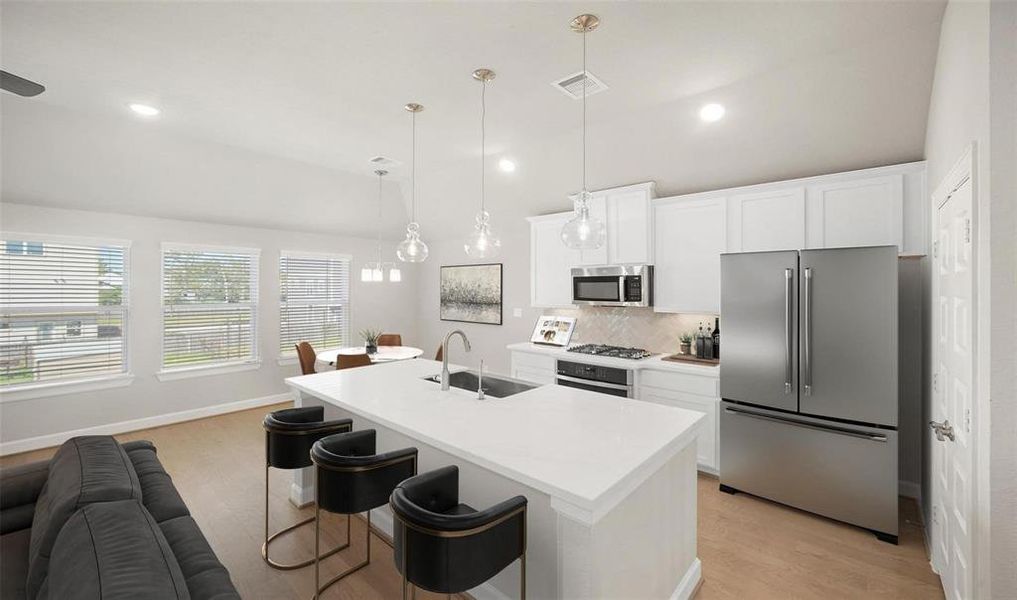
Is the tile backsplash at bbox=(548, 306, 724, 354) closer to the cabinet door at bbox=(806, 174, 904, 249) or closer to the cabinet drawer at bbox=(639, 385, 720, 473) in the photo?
the cabinet drawer at bbox=(639, 385, 720, 473)

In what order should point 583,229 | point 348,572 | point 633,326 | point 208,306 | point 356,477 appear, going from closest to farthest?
point 356,477 < point 348,572 < point 583,229 < point 633,326 < point 208,306

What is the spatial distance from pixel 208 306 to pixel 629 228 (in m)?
5.11

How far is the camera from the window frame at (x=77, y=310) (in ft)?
13.6

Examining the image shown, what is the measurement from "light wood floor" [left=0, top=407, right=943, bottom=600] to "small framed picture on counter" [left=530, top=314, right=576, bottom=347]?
203 cm

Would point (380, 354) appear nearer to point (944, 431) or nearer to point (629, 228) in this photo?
point (629, 228)

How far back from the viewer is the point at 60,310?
14.4ft

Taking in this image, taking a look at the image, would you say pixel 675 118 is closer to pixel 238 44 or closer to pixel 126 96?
pixel 238 44

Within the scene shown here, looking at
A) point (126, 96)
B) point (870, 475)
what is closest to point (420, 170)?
point (126, 96)

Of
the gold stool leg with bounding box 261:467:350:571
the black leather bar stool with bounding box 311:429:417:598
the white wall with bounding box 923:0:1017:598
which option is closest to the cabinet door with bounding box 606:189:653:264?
the white wall with bounding box 923:0:1017:598

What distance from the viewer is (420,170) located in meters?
5.35

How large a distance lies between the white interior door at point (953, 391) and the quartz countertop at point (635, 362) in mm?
1407

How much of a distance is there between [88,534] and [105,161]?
4.27 meters

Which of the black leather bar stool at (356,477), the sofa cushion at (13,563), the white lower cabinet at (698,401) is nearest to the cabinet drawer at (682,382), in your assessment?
the white lower cabinet at (698,401)

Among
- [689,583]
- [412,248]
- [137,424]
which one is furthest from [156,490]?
[137,424]
